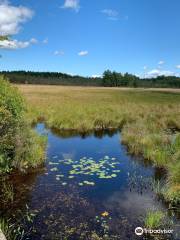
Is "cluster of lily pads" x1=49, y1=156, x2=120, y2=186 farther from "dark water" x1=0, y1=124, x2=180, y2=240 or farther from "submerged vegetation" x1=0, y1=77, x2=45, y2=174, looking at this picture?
"submerged vegetation" x1=0, y1=77, x2=45, y2=174

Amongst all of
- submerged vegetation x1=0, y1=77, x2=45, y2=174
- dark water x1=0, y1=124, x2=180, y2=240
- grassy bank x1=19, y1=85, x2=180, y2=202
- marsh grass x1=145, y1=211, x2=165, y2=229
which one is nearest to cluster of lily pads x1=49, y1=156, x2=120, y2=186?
dark water x1=0, y1=124, x2=180, y2=240

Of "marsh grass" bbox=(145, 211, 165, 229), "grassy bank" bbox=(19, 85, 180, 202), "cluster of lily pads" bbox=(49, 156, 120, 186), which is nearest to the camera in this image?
"marsh grass" bbox=(145, 211, 165, 229)

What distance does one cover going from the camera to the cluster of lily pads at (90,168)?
12656 mm

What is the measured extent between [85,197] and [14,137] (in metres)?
4.16

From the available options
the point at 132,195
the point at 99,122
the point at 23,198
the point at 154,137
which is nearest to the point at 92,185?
the point at 132,195

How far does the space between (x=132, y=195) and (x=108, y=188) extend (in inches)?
38.9

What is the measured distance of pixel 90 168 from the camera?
44.7 ft

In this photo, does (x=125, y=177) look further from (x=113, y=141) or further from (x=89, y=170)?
(x=113, y=141)

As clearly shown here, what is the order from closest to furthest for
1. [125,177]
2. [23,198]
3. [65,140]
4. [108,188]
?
[23,198] < [108,188] < [125,177] < [65,140]

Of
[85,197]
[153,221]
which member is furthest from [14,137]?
[153,221]

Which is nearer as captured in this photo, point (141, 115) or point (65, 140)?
point (65, 140)

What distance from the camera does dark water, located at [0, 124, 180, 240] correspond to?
27.5 ft

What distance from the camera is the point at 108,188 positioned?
11.4 meters

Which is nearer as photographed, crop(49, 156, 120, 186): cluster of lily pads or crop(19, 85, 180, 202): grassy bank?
→ crop(19, 85, 180, 202): grassy bank
